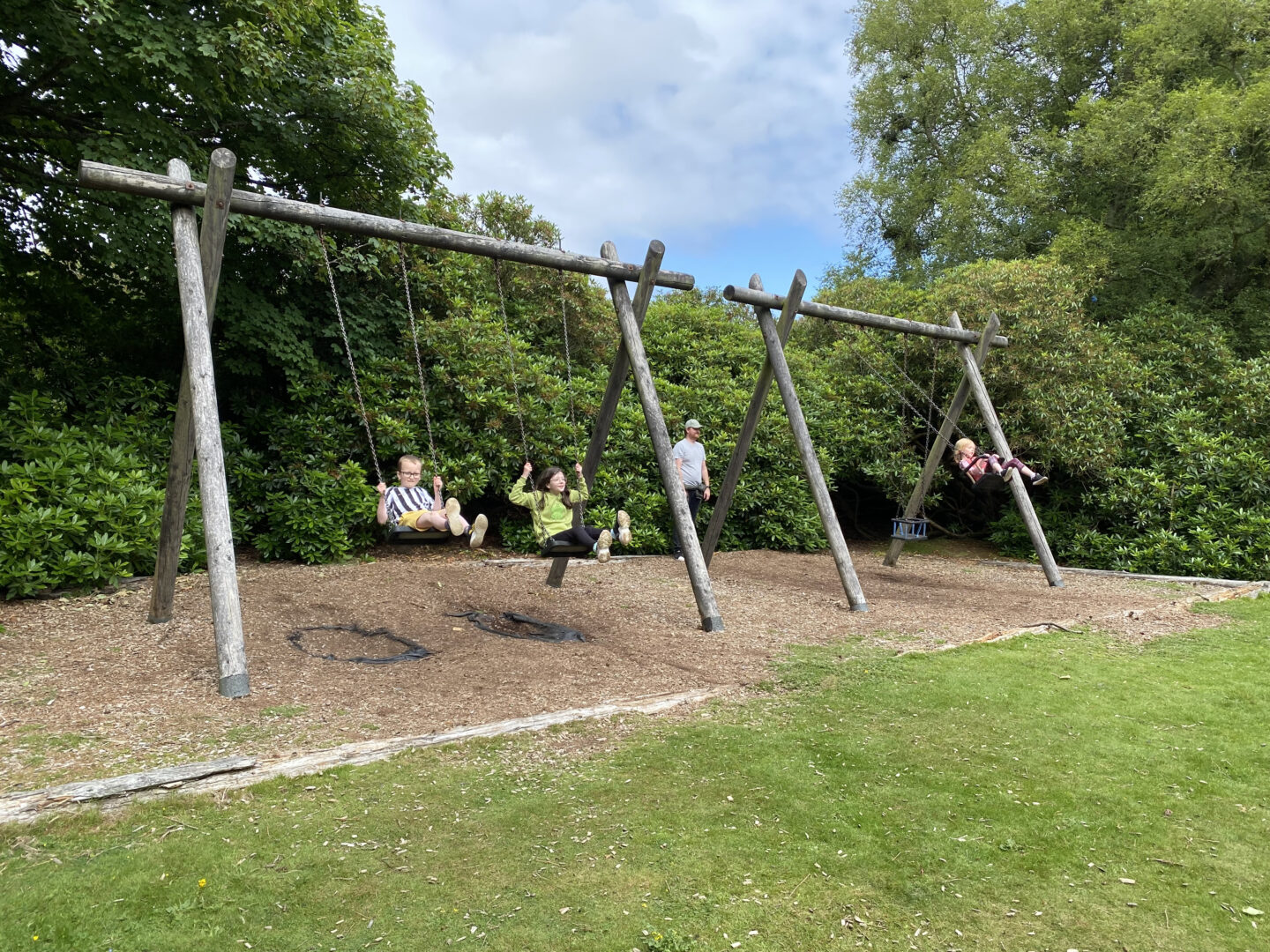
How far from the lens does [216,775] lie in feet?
Result: 10.7

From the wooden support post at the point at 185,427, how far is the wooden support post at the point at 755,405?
435cm

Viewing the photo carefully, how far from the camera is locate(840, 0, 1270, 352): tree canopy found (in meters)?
12.8

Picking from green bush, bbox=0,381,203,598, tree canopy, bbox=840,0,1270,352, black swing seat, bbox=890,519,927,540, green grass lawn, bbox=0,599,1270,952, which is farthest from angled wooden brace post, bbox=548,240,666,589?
tree canopy, bbox=840,0,1270,352

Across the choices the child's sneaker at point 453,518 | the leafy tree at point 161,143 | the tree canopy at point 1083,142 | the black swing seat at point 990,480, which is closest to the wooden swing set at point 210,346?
the black swing seat at point 990,480

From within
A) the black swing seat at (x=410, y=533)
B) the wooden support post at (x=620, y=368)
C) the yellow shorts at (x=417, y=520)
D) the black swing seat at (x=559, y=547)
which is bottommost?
the black swing seat at (x=559, y=547)

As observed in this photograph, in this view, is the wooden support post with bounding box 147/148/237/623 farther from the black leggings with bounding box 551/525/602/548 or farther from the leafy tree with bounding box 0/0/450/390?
the black leggings with bounding box 551/525/602/548

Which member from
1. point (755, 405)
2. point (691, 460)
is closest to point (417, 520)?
point (755, 405)

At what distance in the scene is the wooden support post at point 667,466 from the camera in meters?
6.13

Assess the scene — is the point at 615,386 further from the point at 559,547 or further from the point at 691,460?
the point at 691,460

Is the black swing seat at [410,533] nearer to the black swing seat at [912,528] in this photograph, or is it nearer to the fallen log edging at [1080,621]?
the fallen log edging at [1080,621]

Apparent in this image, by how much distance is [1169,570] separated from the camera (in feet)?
32.2

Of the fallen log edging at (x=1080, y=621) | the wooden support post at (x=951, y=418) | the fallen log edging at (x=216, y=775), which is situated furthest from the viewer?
the wooden support post at (x=951, y=418)

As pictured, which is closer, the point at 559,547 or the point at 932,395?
the point at 559,547

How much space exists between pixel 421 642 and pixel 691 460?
4447 millimetres
